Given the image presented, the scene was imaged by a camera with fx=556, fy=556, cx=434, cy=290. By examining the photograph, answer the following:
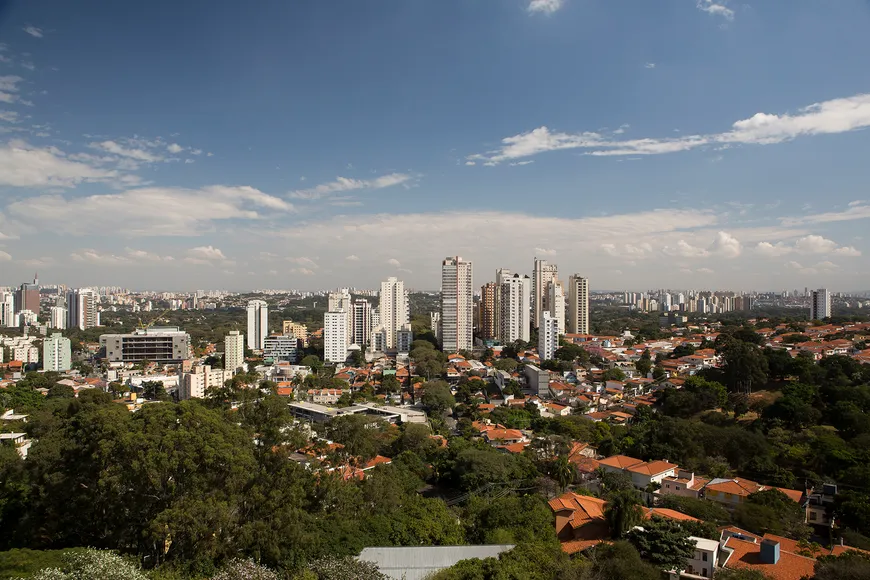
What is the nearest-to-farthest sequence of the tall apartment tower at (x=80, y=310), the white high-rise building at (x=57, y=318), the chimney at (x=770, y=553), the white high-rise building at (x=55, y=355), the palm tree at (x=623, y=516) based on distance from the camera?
the chimney at (x=770, y=553) < the palm tree at (x=623, y=516) < the white high-rise building at (x=55, y=355) < the white high-rise building at (x=57, y=318) < the tall apartment tower at (x=80, y=310)

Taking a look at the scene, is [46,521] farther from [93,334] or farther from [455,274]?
[93,334]

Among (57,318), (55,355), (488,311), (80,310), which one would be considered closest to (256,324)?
(55,355)

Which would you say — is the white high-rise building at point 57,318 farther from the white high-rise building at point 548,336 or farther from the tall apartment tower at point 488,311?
the white high-rise building at point 548,336

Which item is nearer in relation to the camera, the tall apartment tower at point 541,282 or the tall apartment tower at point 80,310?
the tall apartment tower at point 541,282

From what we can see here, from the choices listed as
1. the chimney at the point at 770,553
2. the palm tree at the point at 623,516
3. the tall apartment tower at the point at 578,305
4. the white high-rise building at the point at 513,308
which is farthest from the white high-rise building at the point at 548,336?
the chimney at the point at 770,553

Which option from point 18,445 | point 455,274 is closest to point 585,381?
point 455,274

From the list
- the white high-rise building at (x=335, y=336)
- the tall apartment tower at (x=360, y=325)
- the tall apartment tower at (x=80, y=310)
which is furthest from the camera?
the tall apartment tower at (x=80, y=310)
